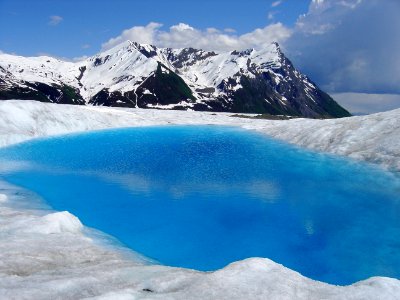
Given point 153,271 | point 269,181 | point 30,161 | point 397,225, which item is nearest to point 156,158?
point 30,161

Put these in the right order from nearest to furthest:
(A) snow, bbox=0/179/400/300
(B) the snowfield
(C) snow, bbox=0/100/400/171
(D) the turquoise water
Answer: (A) snow, bbox=0/179/400/300
(B) the snowfield
(D) the turquoise water
(C) snow, bbox=0/100/400/171

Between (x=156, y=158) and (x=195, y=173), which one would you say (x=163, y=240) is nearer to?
(x=195, y=173)

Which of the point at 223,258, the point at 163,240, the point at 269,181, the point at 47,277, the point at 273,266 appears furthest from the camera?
the point at 269,181

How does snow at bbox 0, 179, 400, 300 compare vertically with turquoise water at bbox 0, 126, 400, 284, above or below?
above

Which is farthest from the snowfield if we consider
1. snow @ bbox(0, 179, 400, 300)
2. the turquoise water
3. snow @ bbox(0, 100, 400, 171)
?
snow @ bbox(0, 100, 400, 171)

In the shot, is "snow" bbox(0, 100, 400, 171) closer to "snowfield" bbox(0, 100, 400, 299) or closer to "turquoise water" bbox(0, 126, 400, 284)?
"turquoise water" bbox(0, 126, 400, 284)

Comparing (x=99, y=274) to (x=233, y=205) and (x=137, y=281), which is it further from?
(x=233, y=205)

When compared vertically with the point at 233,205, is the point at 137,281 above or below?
above

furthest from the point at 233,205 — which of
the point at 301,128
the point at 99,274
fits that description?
the point at 301,128
